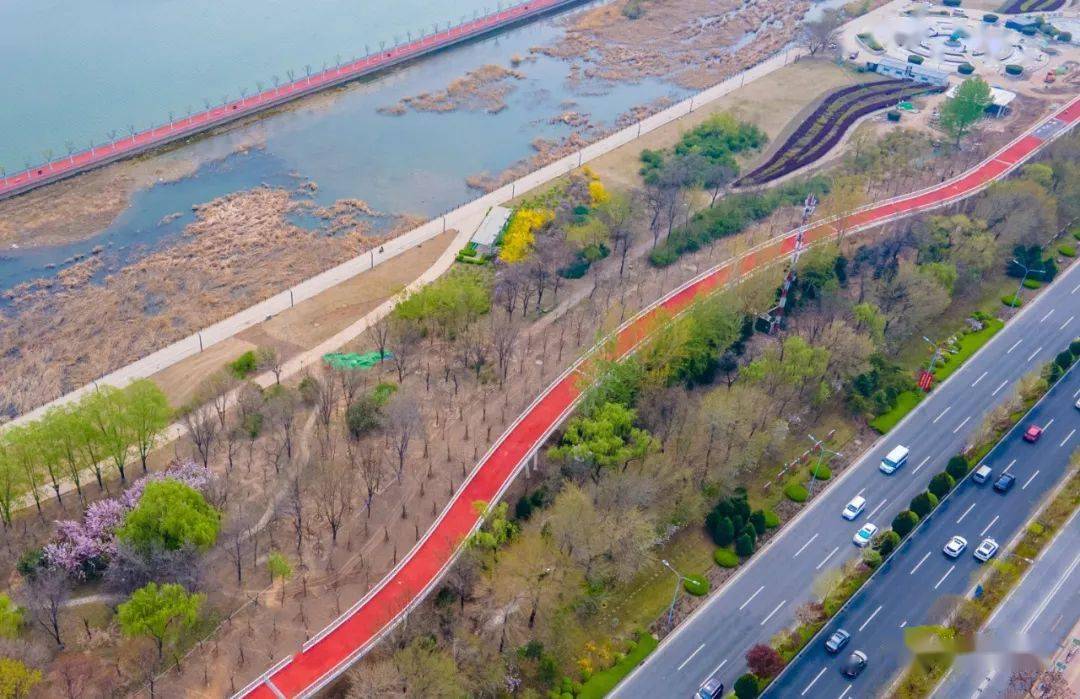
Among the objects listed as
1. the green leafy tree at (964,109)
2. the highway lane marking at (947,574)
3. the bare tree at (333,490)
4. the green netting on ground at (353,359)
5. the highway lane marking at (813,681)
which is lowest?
the highway lane marking at (813,681)

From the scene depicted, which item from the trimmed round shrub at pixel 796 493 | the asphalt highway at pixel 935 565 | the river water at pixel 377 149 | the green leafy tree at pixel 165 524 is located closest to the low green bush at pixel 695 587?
the asphalt highway at pixel 935 565

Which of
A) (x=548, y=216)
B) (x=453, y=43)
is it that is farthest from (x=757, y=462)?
(x=453, y=43)

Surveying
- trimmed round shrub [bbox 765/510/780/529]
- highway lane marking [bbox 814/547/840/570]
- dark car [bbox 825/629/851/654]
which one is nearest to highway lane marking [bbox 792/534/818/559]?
highway lane marking [bbox 814/547/840/570]

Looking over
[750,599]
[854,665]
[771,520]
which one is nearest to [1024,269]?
[771,520]

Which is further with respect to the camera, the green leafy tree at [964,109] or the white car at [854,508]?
the green leafy tree at [964,109]

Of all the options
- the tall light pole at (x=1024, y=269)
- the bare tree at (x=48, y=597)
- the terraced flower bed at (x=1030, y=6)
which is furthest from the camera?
the terraced flower bed at (x=1030, y=6)

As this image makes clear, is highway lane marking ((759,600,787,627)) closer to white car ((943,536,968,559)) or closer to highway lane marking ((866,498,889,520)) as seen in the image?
highway lane marking ((866,498,889,520))

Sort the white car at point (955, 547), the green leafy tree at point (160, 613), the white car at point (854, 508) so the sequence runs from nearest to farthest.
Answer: the green leafy tree at point (160, 613) → the white car at point (955, 547) → the white car at point (854, 508)

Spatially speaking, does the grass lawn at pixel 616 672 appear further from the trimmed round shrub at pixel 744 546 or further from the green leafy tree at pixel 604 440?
the green leafy tree at pixel 604 440

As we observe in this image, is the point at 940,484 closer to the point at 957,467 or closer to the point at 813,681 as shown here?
the point at 957,467
